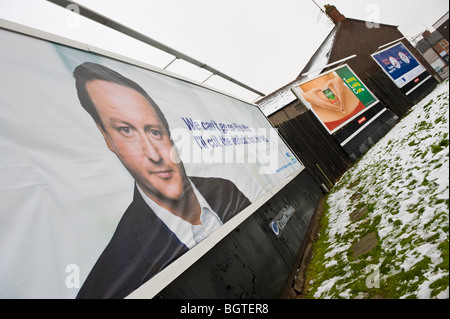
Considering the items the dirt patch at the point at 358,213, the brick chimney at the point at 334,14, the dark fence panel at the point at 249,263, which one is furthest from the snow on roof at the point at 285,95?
the dirt patch at the point at 358,213

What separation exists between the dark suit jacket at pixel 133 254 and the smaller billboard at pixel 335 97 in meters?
8.66

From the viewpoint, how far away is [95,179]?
86.4 inches

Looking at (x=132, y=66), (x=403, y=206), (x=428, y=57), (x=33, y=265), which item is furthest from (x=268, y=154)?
(x=428, y=57)

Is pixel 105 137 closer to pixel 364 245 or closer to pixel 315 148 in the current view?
pixel 364 245

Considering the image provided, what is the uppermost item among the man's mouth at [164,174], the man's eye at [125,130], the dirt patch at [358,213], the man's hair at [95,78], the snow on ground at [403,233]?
the man's hair at [95,78]

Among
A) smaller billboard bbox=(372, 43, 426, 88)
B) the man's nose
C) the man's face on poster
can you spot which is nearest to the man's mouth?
the man's face on poster

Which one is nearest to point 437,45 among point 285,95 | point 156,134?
point 285,95

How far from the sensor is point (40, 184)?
181 cm

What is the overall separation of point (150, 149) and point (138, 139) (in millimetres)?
202

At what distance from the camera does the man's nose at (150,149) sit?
9.55 ft

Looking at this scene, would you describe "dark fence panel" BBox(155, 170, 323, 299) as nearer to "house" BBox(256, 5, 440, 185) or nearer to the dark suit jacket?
the dark suit jacket

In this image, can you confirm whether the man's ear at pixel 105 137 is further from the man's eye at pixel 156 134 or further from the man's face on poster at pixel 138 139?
the man's eye at pixel 156 134
